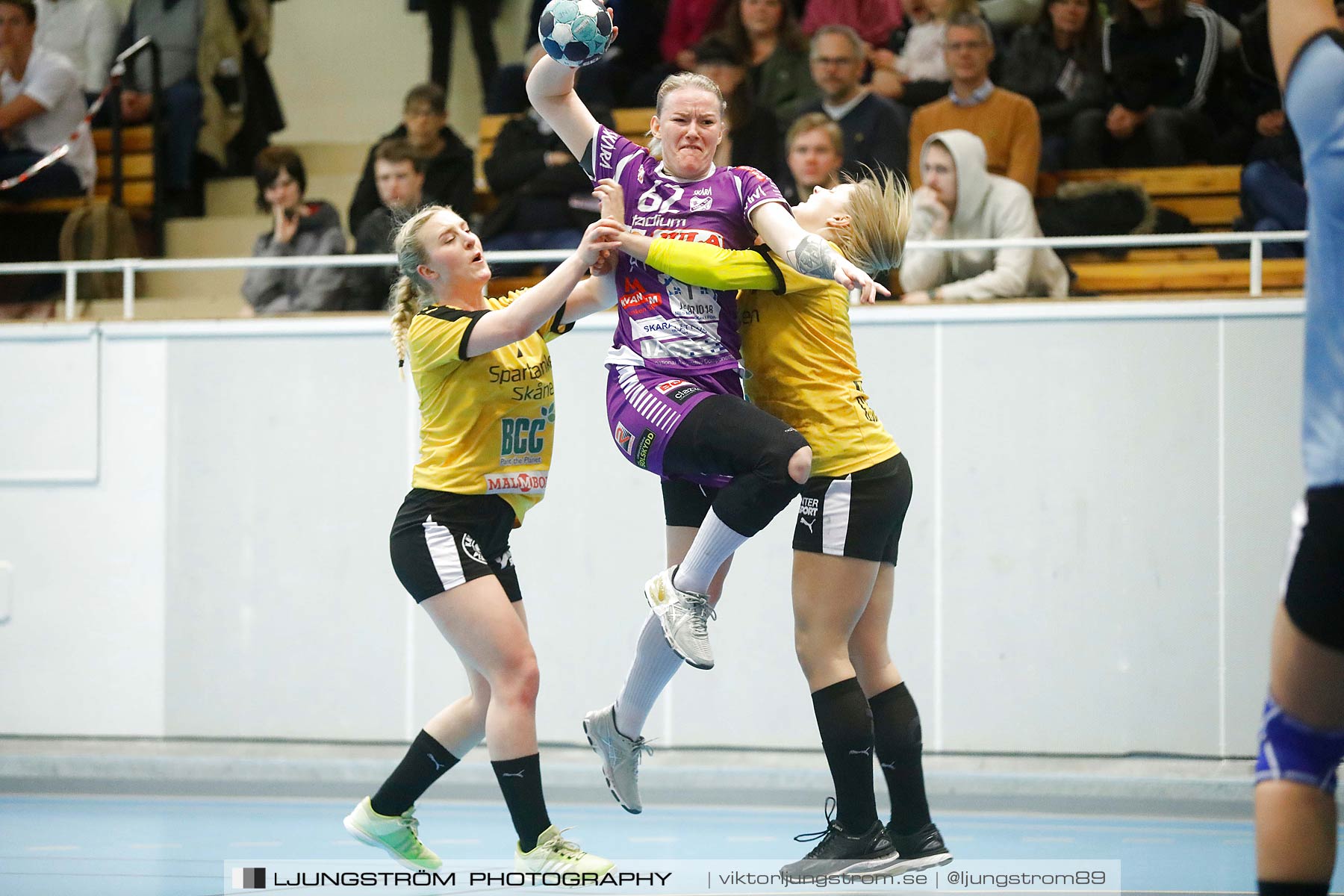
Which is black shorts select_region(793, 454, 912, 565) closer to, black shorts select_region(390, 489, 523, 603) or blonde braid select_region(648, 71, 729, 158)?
black shorts select_region(390, 489, 523, 603)

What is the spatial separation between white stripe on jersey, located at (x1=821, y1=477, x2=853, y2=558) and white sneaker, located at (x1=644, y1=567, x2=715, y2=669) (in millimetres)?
360

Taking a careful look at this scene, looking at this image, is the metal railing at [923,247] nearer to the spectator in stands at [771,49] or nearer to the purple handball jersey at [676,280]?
the spectator in stands at [771,49]

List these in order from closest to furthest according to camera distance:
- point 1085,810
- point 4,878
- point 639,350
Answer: point 639,350
point 4,878
point 1085,810

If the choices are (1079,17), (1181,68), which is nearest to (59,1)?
(1079,17)

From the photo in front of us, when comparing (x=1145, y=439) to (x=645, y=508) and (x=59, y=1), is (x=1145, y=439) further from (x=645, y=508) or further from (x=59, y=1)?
(x=59, y=1)

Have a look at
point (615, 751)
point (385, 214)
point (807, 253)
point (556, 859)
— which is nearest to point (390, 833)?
point (556, 859)

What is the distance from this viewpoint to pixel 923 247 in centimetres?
643

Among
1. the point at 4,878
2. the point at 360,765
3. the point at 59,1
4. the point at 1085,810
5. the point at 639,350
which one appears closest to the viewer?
the point at 639,350

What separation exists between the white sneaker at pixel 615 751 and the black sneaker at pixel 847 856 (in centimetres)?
58

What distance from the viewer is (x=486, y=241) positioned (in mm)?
7551

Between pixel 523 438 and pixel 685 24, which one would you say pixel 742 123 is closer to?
pixel 685 24

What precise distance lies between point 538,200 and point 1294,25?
5.58m

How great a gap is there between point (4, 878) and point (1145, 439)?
4.94 metres

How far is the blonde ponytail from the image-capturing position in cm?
404
